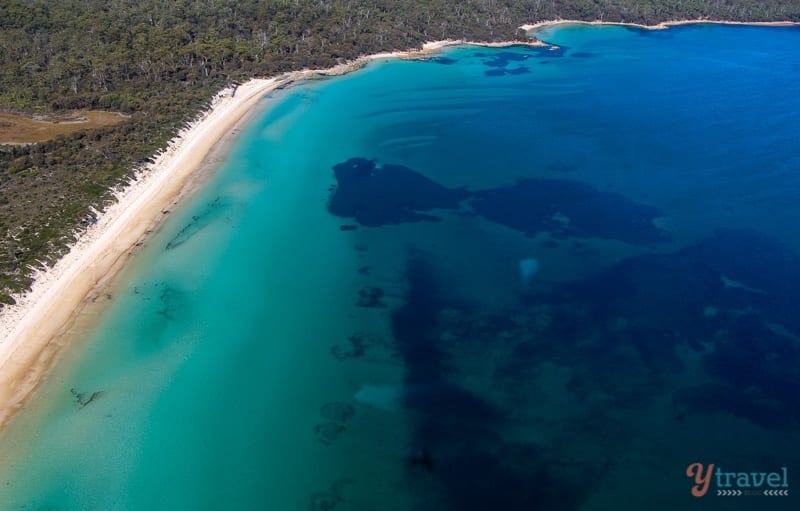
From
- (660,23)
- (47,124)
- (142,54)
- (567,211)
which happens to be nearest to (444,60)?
(142,54)

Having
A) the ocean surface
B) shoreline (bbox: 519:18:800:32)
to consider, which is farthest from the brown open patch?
shoreline (bbox: 519:18:800:32)

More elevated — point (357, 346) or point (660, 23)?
point (660, 23)

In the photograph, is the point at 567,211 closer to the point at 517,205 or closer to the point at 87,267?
the point at 517,205

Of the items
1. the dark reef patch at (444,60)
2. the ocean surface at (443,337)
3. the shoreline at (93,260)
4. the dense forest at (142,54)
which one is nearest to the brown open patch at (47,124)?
the dense forest at (142,54)

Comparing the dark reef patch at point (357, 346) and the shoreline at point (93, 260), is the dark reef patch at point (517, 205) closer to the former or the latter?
the dark reef patch at point (357, 346)

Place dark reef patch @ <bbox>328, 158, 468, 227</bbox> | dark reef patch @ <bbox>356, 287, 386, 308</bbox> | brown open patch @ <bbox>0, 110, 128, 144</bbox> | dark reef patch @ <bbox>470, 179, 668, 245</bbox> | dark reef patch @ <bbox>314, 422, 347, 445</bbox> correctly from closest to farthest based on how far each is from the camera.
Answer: dark reef patch @ <bbox>314, 422, 347, 445</bbox>, dark reef patch @ <bbox>356, 287, 386, 308</bbox>, dark reef patch @ <bbox>470, 179, 668, 245</bbox>, dark reef patch @ <bbox>328, 158, 468, 227</bbox>, brown open patch @ <bbox>0, 110, 128, 144</bbox>

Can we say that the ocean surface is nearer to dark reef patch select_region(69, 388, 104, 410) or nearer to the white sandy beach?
dark reef patch select_region(69, 388, 104, 410)
